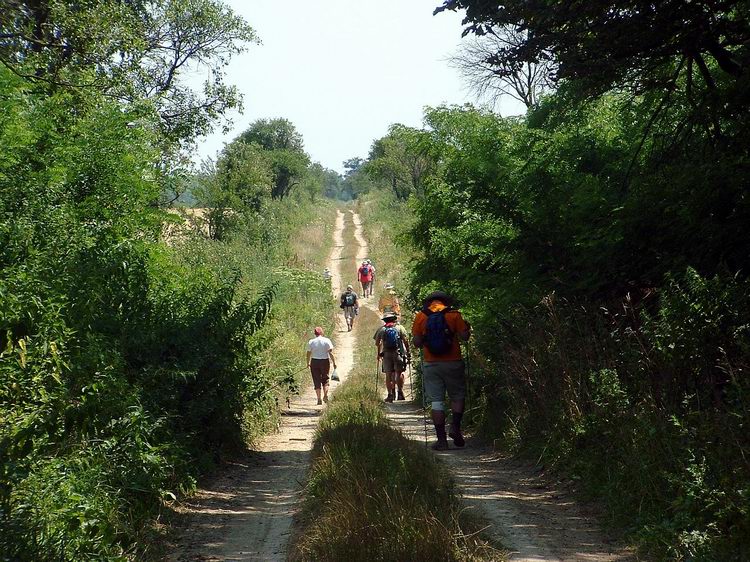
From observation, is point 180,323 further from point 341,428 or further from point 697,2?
point 697,2

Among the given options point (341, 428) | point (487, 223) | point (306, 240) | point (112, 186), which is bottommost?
point (341, 428)

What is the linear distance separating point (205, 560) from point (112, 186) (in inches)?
330

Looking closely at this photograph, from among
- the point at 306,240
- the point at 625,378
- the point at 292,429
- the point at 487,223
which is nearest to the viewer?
the point at 625,378

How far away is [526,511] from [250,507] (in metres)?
3.01

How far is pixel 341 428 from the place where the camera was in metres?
11.3

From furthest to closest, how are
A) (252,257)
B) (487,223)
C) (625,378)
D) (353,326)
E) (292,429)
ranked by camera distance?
1. (353,326)
2. (252,257)
3. (292,429)
4. (487,223)
5. (625,378)

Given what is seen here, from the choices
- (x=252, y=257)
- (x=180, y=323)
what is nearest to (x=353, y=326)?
(x=252, y=257)

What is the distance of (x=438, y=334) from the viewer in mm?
11969

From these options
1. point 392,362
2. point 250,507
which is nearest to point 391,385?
point 392,362

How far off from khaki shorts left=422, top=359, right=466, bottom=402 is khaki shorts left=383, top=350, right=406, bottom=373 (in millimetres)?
6331

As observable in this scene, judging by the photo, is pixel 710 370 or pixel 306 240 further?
pixel 306 240

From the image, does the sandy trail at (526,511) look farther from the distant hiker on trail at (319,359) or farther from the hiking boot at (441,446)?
the distant hiker on trail at (319,359)

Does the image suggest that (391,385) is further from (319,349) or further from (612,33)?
(612,33)

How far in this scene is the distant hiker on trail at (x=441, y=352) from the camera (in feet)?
39.2
